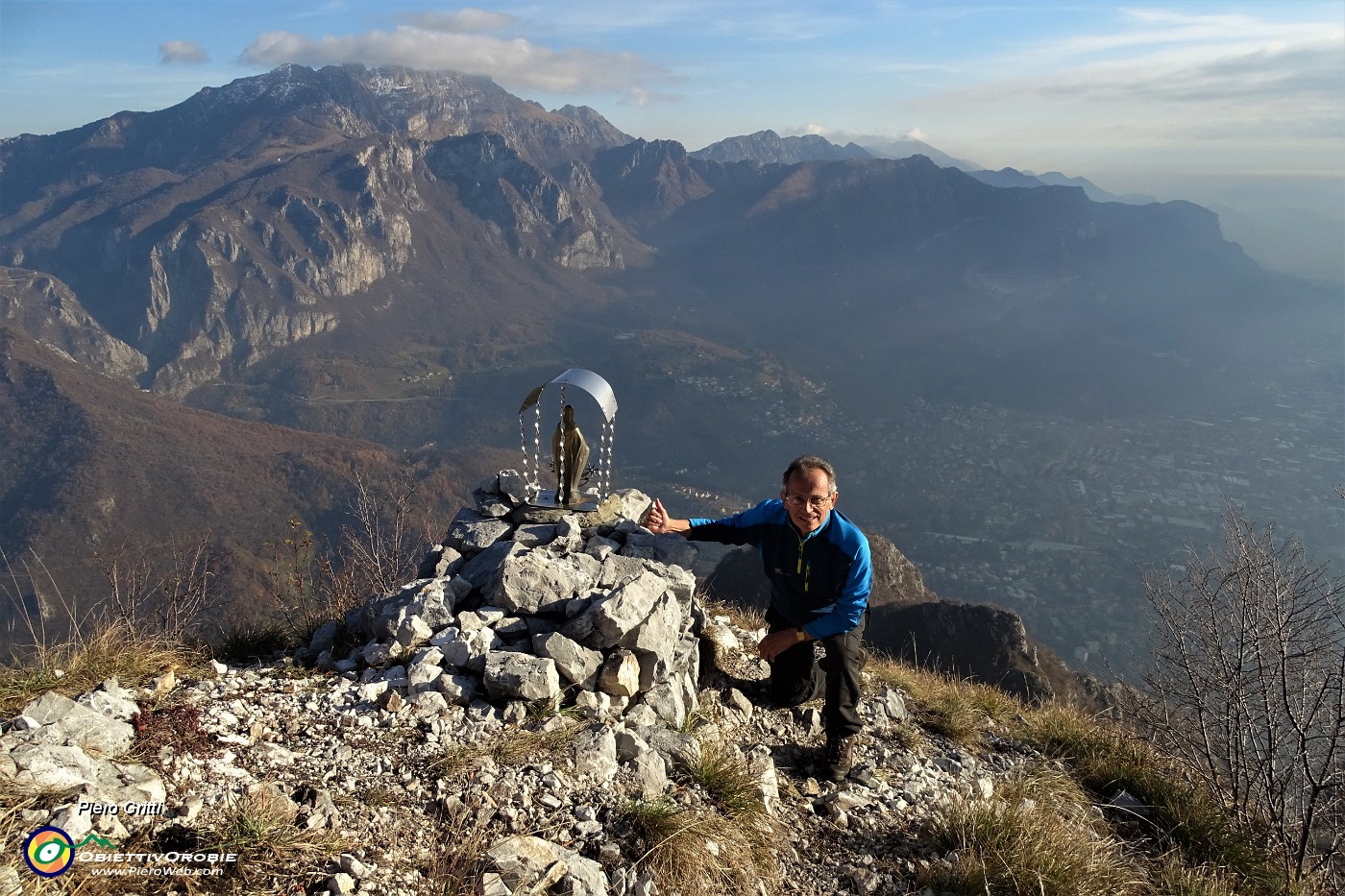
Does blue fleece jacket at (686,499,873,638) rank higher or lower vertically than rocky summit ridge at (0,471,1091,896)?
higher

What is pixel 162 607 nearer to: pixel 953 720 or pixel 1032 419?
pixel 953 720

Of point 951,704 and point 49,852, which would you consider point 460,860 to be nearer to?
point 49,852

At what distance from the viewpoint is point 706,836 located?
490 cm

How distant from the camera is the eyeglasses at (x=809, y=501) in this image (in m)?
6.21

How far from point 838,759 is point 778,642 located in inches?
43.9

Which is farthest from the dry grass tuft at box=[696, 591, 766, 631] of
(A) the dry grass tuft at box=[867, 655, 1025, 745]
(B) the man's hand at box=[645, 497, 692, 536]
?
(B) the man's hand at box=[645, 497, 692, 536]

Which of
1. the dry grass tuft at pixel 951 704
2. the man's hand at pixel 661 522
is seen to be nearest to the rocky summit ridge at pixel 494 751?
the dry grass tuft at pixel 951 704

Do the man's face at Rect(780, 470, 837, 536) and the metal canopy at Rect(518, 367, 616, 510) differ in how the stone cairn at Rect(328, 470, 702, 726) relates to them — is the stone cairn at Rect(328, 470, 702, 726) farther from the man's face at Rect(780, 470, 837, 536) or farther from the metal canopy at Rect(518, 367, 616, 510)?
the man's face at Rect(780, 470, 837, 536)

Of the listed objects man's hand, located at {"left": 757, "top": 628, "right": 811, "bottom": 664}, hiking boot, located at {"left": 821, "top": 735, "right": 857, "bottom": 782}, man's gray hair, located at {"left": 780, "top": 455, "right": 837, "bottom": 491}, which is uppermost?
man's gray hair, located at {"left": 780, "top": 455, "right": 837, "bottom": 491}

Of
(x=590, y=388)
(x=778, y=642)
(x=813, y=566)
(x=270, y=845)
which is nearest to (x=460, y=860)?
(x=270, y=845)

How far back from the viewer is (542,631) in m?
7.03

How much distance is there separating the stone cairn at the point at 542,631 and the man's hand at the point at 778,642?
2.81 feet

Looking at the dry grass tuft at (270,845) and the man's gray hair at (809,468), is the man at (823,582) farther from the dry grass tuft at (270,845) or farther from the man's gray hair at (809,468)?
the dry grass tuft at (270,845)

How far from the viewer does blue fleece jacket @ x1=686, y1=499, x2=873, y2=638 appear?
631cm
